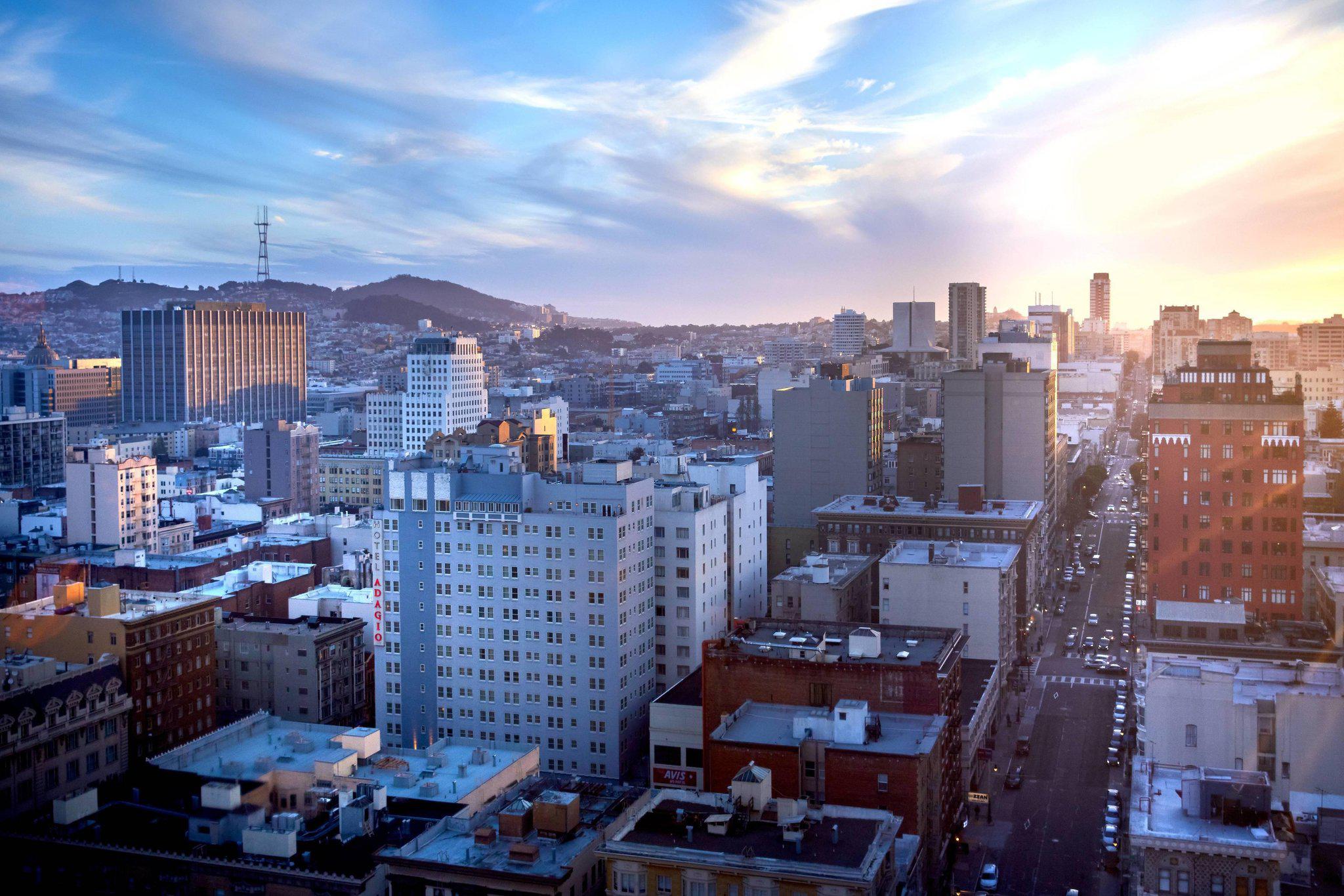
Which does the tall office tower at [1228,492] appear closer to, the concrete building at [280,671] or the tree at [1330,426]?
the concrete building at [280,671]


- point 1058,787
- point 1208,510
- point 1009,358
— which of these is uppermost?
point 1009,358

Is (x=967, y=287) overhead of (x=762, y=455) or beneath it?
overhead

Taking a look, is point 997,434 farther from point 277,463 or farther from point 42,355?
point 42,355

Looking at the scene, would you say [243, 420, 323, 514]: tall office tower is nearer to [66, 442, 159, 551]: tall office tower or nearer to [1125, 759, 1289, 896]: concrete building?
[66, 442, 159, 551]: tall office tower

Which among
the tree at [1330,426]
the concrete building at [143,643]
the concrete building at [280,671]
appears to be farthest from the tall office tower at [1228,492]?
the tree at [1330,426]

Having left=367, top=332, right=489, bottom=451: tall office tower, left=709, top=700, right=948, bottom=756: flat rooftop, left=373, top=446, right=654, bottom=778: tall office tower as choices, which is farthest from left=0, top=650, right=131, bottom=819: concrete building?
left=367, top=332, right=489, bottom=451: tall office tower

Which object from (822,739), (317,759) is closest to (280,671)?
(317,759)

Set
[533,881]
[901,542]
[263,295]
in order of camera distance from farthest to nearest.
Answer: [263,295] → [901,542] → [533,881]

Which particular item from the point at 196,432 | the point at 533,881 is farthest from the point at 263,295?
the point at 533,881

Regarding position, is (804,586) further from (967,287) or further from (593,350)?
(593,350)
